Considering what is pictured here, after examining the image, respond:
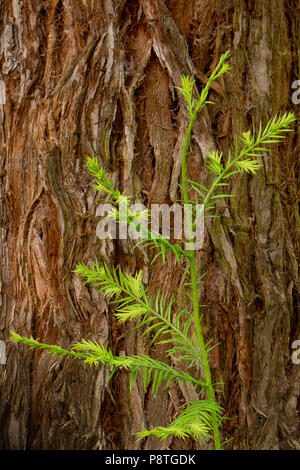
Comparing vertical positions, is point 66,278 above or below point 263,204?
below

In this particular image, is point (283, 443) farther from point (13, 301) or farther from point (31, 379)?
point (13, 301)

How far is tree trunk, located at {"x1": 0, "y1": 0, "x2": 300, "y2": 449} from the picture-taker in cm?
103

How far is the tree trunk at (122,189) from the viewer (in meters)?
1.03

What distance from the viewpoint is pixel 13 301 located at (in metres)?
1.08

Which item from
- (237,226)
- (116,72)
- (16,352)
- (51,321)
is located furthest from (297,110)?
→ (16,352)

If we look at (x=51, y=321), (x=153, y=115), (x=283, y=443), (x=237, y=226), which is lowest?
(x=283, y=443)

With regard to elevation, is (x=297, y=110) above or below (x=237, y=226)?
above

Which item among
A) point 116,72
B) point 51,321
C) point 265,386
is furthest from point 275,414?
point 116,72

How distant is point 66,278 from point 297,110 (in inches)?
25.8

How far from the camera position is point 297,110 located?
1107 mm

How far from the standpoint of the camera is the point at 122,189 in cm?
104

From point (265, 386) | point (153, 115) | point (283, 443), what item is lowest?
point (283, 443)

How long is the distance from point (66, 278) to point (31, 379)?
0.24 m

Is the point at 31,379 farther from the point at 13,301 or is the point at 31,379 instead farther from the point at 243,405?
the point at 243,405
